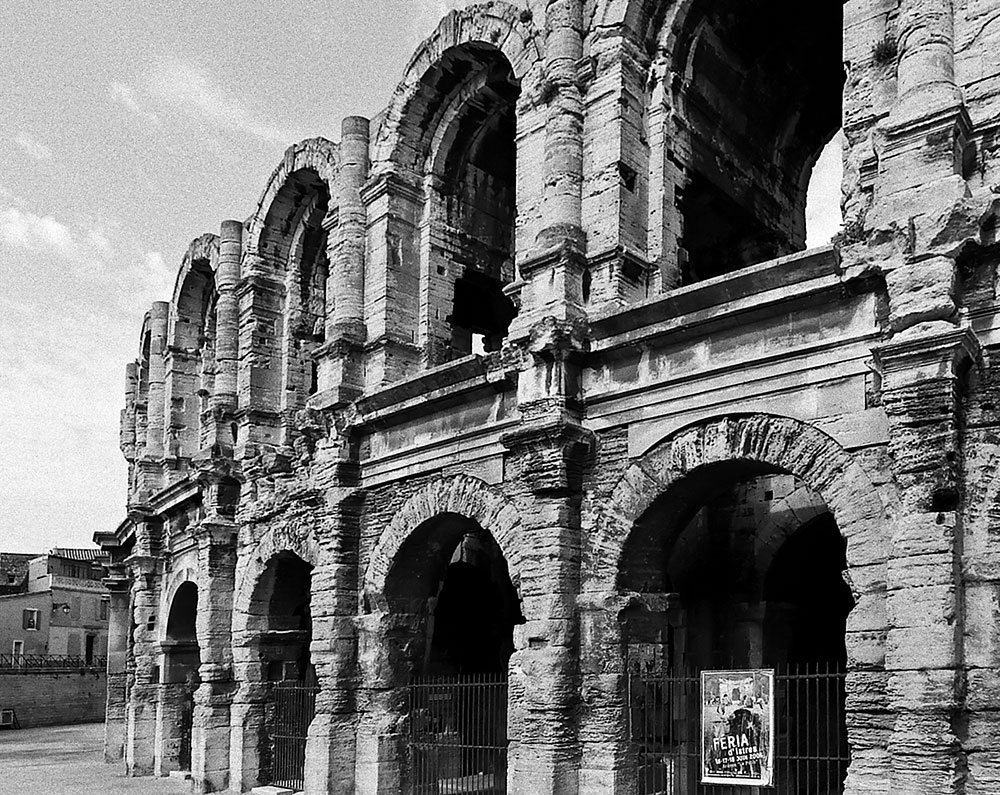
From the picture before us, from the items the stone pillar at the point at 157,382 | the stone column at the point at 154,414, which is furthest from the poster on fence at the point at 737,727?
the stone pillar at the point at 157,382

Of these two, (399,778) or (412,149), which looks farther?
(412,149)

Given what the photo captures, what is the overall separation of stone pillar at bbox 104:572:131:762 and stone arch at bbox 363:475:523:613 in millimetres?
10975

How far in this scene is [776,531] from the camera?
12.8 meters

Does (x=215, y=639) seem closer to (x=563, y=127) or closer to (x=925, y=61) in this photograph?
(x=563, y=127)

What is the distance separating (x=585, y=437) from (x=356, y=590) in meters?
4.42

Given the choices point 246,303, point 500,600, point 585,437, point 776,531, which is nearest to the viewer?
point 585,437

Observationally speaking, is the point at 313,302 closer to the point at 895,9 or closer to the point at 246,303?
the point at 246,303

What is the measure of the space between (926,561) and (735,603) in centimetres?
526

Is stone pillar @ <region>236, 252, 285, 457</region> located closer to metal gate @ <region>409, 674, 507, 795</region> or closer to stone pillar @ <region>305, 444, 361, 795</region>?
stone pillar @ <region>305, 444, 361, 795</region>

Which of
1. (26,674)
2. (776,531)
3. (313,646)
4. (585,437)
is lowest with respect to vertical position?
(26,674)

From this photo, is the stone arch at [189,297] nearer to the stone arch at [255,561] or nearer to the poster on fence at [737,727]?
the stone arch at [255,561]

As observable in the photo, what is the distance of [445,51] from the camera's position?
45.6 feet

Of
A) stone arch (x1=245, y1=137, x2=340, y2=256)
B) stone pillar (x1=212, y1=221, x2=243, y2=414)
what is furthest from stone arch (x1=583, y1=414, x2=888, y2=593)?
stone pillar (x1=212, y1=221, x2=243, y2=414)

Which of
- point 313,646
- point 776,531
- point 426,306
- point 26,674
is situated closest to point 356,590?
point 313,646
